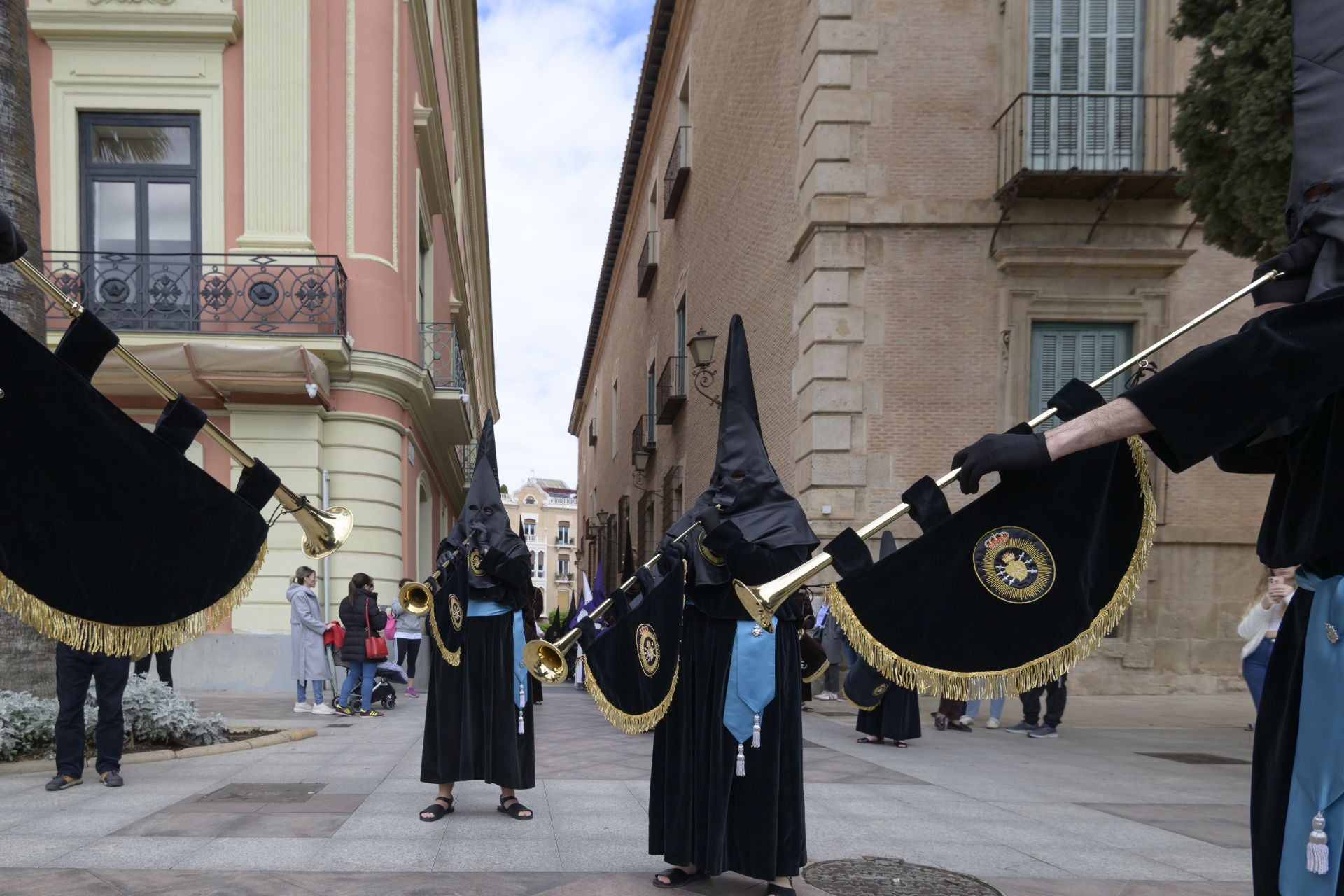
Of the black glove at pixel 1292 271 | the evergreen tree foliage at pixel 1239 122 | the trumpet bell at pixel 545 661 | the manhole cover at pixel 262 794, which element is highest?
the evergreen tree foliage at pixel 1239 122

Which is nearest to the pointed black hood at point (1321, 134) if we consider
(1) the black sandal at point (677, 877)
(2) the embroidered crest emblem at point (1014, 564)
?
(2) the embroidered crest emblem at point (1014, 564)

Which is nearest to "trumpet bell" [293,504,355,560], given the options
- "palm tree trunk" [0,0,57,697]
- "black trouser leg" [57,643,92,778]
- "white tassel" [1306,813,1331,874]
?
"white tassel" [1306,813,1331,874]

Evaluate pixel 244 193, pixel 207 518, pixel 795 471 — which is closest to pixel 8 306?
pixel 207 518

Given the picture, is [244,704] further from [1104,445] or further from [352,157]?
[1104,445]

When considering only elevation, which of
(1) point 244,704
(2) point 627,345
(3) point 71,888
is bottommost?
(1) point 244,704

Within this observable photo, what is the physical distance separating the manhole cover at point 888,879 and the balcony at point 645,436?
22.5 meters

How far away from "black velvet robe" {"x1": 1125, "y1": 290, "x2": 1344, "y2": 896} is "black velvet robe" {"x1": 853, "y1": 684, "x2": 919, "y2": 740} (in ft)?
25.1

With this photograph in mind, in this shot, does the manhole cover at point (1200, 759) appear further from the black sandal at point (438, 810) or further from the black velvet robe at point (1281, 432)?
the black velvet robe at point (1281, 432)

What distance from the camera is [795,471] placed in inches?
604

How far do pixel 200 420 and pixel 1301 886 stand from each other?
3311 millimetres

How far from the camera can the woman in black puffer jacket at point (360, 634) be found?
12320mm

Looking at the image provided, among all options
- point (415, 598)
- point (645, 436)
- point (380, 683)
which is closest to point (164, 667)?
point (380, 683)

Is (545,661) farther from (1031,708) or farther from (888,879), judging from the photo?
(1031,708)

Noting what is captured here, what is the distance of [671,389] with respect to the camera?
24.2m
